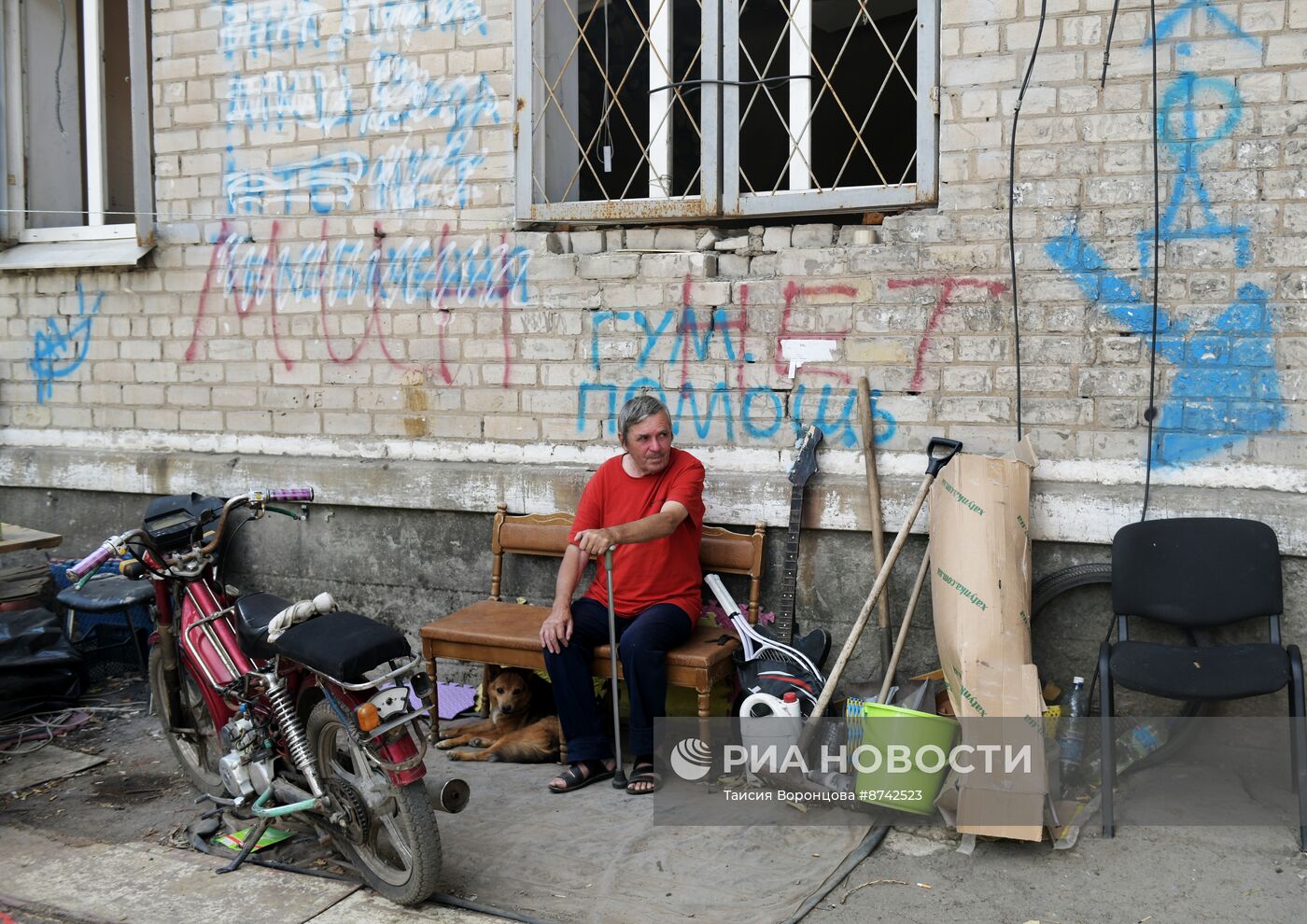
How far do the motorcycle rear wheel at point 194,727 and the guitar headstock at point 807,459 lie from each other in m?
2.42

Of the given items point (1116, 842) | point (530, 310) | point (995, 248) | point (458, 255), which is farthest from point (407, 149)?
point (1116, 842)

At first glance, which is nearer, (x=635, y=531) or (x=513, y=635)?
(x=635, y=531)

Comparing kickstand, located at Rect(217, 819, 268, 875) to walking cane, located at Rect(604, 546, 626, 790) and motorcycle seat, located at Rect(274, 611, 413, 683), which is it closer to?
motorcycle seat, located at Rect(274, 611, 413, 683)

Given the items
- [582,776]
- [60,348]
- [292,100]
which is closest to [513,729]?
[582,776]

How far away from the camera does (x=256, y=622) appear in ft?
12.6

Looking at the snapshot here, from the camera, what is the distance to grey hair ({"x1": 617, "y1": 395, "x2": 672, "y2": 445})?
4629mm

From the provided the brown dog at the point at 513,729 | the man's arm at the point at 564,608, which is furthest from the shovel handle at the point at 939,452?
the brown dog at the point at 513,729

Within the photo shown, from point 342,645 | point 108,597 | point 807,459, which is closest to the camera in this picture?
point 342,645

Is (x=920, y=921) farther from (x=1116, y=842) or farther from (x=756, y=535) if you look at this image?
(x=756, y=535)

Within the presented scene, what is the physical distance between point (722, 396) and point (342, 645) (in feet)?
6.98

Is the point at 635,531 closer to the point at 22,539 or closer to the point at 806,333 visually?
the point at 806,333

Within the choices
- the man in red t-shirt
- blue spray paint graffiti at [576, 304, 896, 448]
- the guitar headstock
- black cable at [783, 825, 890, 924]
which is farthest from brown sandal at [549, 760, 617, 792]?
blue spray paint graffiti at [576, 304, 896, 448]

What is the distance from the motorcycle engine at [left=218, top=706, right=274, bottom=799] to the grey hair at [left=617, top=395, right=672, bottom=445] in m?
1.74

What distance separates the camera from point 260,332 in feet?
19.8
